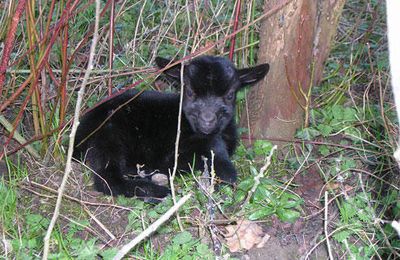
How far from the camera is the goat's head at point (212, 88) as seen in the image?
4109 millimetres

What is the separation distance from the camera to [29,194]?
4.06 m

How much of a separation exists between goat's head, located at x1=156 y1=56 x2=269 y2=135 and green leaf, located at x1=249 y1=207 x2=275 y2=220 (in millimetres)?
685

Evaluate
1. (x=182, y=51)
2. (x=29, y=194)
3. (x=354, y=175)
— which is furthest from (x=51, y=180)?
(x=354, y=175)

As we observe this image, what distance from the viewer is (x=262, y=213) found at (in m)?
3.82

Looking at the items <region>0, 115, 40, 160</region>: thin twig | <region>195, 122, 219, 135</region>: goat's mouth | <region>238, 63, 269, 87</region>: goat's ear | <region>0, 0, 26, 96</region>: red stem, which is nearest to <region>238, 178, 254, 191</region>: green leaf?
<region>195, 122, 219, 135</region>: goat's mouth

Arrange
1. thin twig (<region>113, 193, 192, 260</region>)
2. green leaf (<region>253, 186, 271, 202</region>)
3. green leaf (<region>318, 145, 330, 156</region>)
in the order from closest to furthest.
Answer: thin twig (<region>113, 193, 192, 260</region>)
green leaf (<region>253, 186, 271, 202</region>)
green leaf (<region>318, 145, 330, 156</region>)

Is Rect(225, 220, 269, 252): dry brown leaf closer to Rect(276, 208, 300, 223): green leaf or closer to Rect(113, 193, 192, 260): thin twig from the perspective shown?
Rect(276, 208, 300, 223): green leaf

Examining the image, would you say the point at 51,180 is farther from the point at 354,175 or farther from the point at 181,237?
the point at 354,175

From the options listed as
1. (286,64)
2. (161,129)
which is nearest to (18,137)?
(161,129)

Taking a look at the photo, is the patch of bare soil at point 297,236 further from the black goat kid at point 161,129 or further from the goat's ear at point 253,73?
the goat's ear at point 253,73

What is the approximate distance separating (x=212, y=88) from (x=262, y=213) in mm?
874

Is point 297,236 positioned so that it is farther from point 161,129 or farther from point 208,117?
point 161,129

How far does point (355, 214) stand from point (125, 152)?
1544mm

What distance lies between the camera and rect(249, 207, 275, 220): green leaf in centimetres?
380
